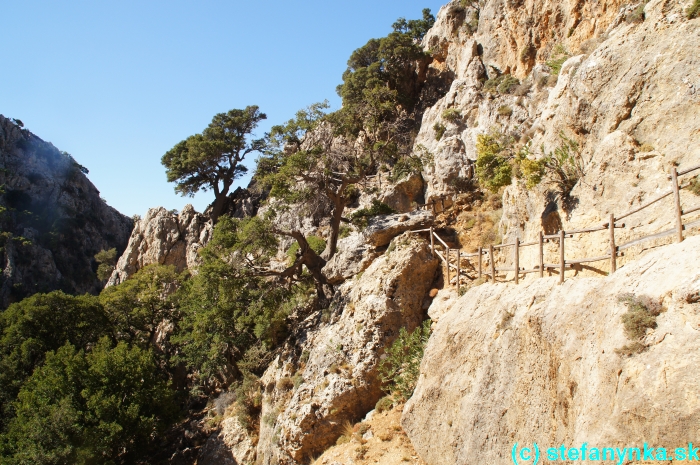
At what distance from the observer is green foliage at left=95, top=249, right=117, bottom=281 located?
1812 inches

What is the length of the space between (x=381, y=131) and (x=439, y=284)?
16458 mm

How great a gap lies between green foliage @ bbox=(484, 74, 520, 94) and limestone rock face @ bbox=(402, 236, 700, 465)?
57.6 feet

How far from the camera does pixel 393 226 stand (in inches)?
818

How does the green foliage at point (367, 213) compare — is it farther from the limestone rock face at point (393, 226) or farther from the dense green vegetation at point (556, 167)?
the dense green vegetation at point (556, 167)

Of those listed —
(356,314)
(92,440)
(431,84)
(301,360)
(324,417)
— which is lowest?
(92,440)

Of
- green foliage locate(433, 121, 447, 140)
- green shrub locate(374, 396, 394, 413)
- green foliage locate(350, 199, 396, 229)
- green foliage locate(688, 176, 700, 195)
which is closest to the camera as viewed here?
green foliage locate(688, 176, 700, 195)

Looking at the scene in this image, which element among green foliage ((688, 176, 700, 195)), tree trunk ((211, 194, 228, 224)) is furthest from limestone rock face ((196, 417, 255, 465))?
tree trunk ((211, 194, 228, 224))

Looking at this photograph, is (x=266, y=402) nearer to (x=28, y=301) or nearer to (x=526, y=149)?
(x=526, y=149)

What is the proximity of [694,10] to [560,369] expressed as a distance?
1038 centimetres

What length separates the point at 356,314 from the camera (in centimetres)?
1777

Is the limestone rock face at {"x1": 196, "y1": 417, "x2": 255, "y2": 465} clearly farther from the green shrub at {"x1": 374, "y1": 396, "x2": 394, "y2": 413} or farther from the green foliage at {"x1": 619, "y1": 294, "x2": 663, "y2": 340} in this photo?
the green foliage at {"x1": 619, "y1": 294, "x2": 663, "y2": 340}

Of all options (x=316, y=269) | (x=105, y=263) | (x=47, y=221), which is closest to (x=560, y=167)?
(x=316, y=269)

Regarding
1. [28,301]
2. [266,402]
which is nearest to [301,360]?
[266,402]

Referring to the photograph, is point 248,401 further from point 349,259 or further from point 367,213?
point 367,213
